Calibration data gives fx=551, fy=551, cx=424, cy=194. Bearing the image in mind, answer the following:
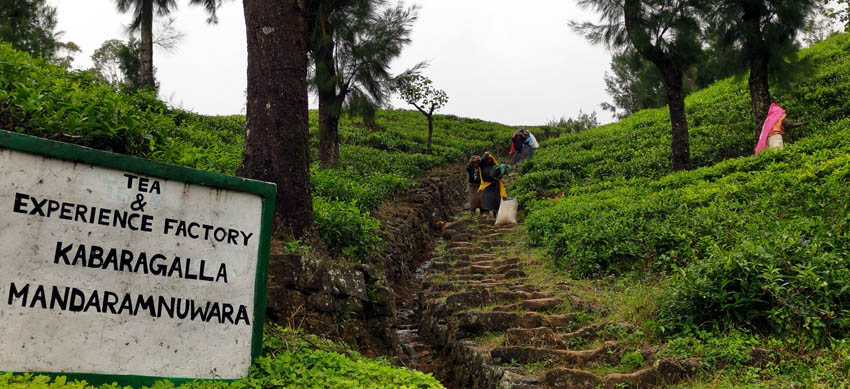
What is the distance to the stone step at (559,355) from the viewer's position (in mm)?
5328

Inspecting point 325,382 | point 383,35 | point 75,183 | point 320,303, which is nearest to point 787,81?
point 383,35

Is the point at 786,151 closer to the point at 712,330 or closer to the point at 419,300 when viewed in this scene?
the point at 712,330

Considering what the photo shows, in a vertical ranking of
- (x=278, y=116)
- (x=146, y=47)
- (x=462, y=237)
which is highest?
(x=146, y=47)

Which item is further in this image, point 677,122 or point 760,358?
point 677,122

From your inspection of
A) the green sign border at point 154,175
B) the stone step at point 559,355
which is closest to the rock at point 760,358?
the stone step at point 559,355

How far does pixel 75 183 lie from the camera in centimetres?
264

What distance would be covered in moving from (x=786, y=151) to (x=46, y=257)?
11.6m

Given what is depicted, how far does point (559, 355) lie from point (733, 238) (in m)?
2.98

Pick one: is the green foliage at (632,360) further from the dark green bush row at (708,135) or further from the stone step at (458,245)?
the dark green bush row at (708,135)

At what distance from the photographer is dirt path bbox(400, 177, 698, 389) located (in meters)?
4.92

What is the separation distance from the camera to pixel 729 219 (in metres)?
7.34

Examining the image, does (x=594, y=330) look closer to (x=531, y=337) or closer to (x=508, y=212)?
(x=531, y=337)

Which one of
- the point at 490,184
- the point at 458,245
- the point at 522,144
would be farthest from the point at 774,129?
the point at 522,144

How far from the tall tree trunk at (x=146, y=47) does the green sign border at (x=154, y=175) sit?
1529 cm
